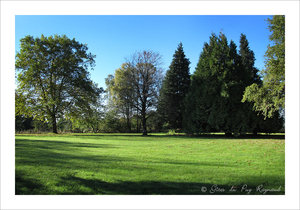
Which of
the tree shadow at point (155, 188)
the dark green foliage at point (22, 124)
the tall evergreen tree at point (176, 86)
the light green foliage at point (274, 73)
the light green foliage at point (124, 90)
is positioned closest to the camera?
the tree shadow at point (155, 188)

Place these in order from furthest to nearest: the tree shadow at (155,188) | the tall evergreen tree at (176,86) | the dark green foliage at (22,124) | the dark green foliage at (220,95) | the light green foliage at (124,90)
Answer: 1. the tall evergreen tree at (176,86)
2. the light green foliage at (124,90)
3. the dark green foliage at (22,124)
4. the dark green foliage at (220,95)
5. the tree shadow at (155,188)

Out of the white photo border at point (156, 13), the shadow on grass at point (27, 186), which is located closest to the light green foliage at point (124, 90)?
the white photo border at point (156, 13)

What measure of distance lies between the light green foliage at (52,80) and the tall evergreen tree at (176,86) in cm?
1387

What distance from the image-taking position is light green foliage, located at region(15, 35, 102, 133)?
20.6 m

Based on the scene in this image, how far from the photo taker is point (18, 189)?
416cm

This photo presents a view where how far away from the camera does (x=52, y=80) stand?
2225cm

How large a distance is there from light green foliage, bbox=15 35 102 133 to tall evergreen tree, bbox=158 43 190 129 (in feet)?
45.5

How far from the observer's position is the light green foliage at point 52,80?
20594 mm

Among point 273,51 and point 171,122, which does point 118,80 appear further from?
point 273,51

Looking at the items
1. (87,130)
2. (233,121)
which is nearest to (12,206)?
(233,121)

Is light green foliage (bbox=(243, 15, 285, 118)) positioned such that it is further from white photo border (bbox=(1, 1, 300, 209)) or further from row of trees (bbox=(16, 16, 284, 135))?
white photo border (bbox=(1, 1, 300, 209))

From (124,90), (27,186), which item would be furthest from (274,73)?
(124,90)

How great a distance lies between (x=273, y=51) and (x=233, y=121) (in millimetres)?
9360

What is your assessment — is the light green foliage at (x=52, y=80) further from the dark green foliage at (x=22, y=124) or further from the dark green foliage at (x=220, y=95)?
the dark green foliage at (x=220, y=95)
